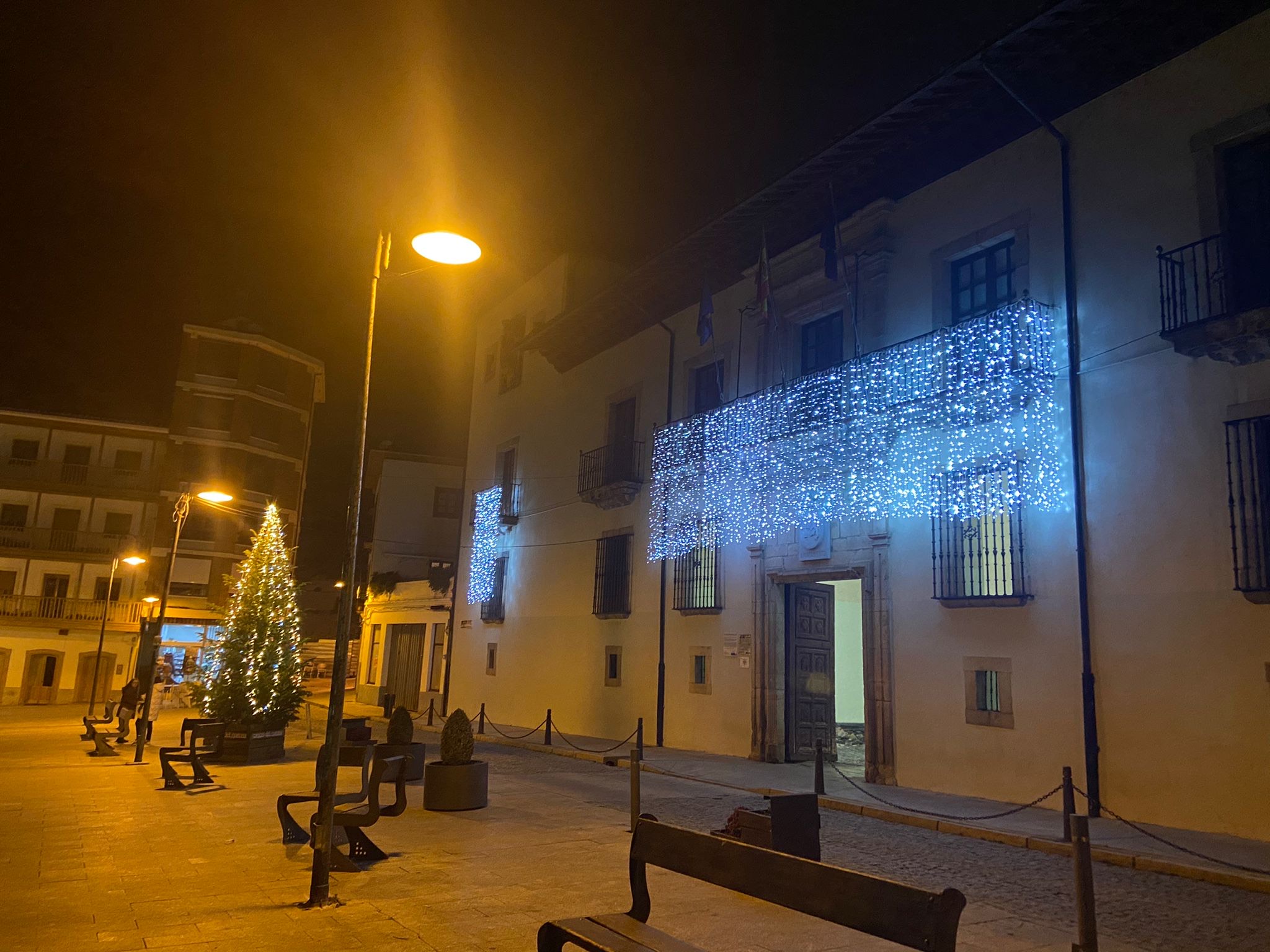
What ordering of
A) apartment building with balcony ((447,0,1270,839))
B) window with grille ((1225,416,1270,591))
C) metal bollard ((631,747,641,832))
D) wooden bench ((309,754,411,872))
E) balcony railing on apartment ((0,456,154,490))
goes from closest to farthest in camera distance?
wooden bench ((309,754,411,872)) < metal bollard ((631,747,641,832)) < window with grille ((1225,416,1270,591)) < apartment building with balcony ((447,0,1270,839)) < balcony railing on apartment ((0,456,154,490))

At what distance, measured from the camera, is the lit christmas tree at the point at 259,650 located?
56.0ft

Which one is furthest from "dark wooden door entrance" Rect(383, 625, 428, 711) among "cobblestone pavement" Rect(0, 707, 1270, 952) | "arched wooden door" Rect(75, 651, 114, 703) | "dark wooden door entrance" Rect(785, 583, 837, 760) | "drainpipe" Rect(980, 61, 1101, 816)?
"drainpipe" Rect(980, 61, 1101, 816)

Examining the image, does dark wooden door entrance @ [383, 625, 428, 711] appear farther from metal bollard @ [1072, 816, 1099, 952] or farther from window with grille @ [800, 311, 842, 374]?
metal bollard @ [1072, 816, 1099, 952]

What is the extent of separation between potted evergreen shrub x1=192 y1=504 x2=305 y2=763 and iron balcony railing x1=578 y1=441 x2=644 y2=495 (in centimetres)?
739

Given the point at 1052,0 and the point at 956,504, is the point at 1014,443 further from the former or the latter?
the point at 1052,0

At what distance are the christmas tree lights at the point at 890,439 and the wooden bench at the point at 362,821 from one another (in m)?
8.76

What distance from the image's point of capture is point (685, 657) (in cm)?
1878

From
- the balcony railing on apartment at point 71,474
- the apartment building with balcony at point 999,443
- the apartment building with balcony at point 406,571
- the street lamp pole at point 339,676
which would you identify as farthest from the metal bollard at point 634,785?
the balcony railing on apartment at point 71,474

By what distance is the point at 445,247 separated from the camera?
7.04 metres

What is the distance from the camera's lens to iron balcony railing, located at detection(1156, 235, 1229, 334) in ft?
34.3

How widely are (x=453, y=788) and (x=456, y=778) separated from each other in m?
0.11

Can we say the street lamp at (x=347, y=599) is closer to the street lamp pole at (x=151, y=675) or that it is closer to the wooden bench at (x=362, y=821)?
the wooden bench at (x=362, y=821)

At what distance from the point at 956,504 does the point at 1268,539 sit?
13.1ft

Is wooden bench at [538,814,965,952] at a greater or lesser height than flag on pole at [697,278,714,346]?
lesser
